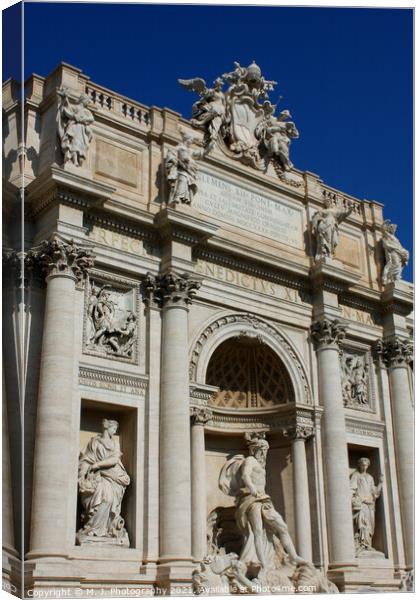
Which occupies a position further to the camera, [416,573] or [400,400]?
[400,400]

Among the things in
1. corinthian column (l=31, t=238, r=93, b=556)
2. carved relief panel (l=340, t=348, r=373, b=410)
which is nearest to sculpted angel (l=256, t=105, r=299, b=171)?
carved relief panel (l=340, t=348, r=373, b=410)

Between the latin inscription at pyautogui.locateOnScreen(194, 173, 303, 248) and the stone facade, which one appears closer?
the stone facade

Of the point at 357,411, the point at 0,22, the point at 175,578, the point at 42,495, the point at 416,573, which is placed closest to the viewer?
the point at 0,22

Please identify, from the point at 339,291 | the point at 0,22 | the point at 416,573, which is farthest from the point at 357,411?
the point at 0,22

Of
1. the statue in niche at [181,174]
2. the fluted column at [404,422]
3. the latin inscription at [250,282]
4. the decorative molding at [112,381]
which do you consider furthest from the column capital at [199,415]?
the fluted column at [404,422]

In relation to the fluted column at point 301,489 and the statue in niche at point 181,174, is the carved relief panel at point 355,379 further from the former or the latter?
the statue in niche at point 181,174

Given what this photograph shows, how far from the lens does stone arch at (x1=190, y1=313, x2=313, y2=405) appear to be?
18391 millimetres

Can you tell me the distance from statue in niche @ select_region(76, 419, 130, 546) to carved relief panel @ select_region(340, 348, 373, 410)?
24.1 ft

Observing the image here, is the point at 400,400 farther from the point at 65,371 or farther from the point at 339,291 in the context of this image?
the point at 65,371

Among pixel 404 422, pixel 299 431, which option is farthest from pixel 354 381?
pixel 299 431

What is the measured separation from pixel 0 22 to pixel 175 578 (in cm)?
1004

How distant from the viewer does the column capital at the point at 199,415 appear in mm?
17875

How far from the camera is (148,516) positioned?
53.3 ft

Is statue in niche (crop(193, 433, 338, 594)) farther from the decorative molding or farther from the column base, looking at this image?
the decorative molding
